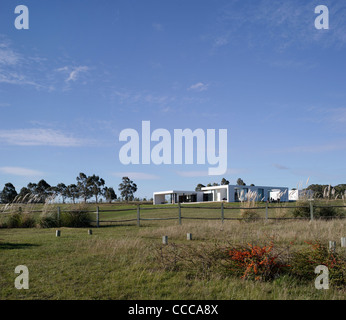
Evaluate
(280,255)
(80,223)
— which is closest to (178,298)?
(280,255)

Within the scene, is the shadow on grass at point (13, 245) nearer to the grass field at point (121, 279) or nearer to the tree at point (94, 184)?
the grass field at point (121, 279)

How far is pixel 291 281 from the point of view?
20.7ft

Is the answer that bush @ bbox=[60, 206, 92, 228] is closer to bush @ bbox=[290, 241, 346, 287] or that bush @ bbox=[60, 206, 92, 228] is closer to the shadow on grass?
the shadow on grass

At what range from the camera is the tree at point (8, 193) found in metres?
64.1

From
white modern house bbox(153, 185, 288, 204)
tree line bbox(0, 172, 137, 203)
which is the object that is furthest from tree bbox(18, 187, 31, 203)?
white modern house bbox(153, 185, 288, 204)

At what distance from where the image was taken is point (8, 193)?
64.7m

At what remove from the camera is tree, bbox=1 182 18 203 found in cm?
6406

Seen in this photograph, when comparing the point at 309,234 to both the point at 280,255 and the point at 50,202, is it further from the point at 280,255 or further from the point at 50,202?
the point at 50,202

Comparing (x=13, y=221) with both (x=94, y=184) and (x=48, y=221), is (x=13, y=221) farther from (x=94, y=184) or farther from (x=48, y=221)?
(x=94, y=184)

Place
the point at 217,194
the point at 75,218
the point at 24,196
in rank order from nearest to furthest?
1. the point at 75,218
2. the point at 24,196
3. the point at 217,194

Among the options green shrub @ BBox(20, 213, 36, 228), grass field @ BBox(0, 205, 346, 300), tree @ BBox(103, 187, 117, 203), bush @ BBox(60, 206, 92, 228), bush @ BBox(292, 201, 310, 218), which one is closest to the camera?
grass field @ BBox(0, 205, 346, 300)

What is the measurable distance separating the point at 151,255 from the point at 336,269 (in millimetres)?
4051

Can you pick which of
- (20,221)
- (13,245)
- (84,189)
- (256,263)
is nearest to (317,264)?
(256,263)

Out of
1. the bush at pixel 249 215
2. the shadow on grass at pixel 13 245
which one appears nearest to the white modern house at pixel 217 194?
the bush at pixel 249 215
